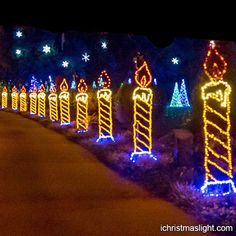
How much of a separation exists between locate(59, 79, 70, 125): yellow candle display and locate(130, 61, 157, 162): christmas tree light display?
38.9 ft

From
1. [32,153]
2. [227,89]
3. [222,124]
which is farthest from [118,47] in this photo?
[227,89]

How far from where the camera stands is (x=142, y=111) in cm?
1606

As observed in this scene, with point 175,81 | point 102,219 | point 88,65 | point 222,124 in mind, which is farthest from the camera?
point 88,65

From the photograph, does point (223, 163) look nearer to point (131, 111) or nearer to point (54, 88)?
point (131, 111)

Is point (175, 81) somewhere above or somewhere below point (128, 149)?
above

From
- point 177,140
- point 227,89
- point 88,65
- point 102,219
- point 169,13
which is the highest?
point 88,65

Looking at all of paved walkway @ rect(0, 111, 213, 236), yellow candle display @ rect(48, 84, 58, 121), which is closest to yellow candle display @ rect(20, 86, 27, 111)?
yellow candle display @ rect(48, 84, 58, 121)

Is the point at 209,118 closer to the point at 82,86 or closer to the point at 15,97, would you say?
the point at 82,86

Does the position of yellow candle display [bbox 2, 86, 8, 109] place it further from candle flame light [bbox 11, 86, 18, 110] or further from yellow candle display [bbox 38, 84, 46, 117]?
yellow candle display [bbox 38, 84, 46, 117]

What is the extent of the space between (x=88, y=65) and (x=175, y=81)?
5.62m

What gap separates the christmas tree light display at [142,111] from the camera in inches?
576

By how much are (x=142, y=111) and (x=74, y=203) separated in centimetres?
681

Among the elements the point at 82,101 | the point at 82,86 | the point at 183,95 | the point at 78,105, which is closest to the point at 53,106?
the point at 183,95

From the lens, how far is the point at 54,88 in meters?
32.9
